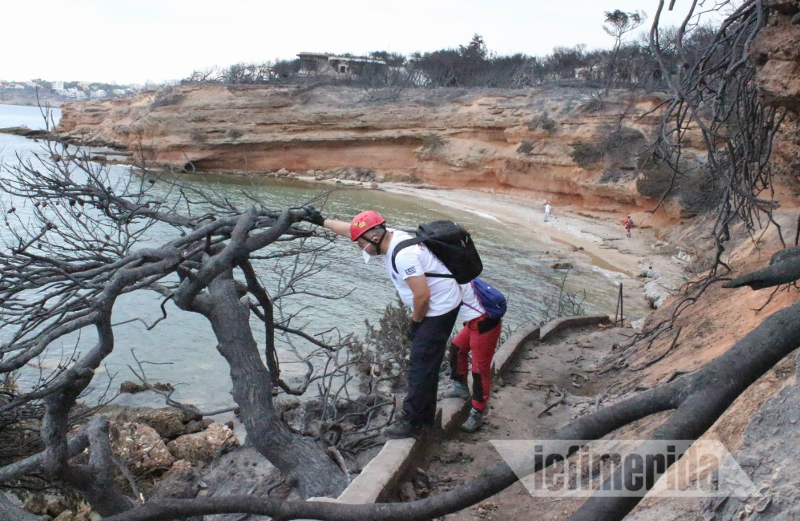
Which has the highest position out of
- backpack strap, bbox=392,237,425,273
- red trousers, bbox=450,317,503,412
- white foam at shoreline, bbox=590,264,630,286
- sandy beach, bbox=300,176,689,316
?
backpack strap, bbox=392,237,425,273

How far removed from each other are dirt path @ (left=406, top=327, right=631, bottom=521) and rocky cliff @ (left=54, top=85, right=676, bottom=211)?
81.8ft

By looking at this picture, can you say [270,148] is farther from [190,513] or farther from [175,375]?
[190,513]

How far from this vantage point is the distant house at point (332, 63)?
5544cm

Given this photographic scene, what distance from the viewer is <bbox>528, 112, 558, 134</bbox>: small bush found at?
33997 mm

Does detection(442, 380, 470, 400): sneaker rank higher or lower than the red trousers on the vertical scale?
lower

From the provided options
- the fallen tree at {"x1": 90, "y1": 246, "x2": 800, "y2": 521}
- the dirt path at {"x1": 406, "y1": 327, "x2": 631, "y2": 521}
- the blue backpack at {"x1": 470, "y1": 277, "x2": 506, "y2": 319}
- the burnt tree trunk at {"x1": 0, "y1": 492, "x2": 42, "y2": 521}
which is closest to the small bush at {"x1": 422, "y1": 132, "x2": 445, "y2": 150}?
the dirt path at {"x1": 406, "y1": 327, "x2": 631, "y2": 521}

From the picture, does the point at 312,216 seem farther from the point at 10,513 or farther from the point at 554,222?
the point at 554,222

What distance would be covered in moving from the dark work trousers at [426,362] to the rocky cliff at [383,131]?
28758mm

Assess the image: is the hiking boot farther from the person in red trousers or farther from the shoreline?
the shoreline

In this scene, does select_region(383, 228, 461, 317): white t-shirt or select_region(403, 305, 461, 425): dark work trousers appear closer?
select_region(383, 228, 461, 317): white t-shirt

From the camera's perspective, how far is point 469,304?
14.5 feet

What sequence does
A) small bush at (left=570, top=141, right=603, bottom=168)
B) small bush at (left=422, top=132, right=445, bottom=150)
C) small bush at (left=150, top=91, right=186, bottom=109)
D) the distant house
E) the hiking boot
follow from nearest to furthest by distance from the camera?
the hiking boot
small bush at (left=570, top=141, right=603, bottom=168)
small bush at (left=422, top=132, right=445, bottom=150)
small bush at (left=150, top=91, right=186, bottom=109)
the distant house

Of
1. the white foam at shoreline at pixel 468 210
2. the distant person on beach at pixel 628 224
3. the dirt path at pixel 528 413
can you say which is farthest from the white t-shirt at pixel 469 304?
the white foam at shoreline at pixel 468 210

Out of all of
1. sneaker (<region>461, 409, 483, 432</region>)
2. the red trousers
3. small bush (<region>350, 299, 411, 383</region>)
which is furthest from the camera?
small bush (<region>350, 299, 411, 383</region>)
